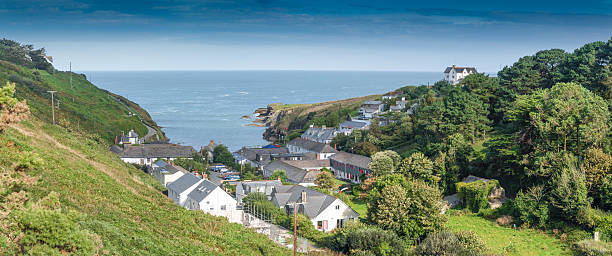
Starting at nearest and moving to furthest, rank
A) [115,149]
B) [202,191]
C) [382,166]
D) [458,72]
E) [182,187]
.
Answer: [202,191]
[182,187]
[382,166]
[115,149]
[458,72]

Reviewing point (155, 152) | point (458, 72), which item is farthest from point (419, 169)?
point (458, 72)

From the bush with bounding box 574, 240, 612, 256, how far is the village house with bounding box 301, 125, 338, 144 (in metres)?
55.9

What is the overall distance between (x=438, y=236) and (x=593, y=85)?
3615cm

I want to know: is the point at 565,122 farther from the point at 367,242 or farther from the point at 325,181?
the point at 325,181

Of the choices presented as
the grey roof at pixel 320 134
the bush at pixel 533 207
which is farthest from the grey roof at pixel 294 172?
the bush at pixel 533 207

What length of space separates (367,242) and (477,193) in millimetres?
16407

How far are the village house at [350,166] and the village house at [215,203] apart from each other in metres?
19.8

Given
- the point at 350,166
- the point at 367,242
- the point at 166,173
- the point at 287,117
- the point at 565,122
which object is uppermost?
the point at 565,122

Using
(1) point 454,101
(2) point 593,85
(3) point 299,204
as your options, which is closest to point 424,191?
(3) point 299,204

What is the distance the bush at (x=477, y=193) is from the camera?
4216cm

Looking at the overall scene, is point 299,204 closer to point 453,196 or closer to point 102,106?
point 453,196

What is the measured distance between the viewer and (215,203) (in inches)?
1570

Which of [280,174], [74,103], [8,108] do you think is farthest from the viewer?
[74,103]

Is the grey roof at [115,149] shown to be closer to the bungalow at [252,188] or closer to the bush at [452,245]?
the bungalow at [252,188]
